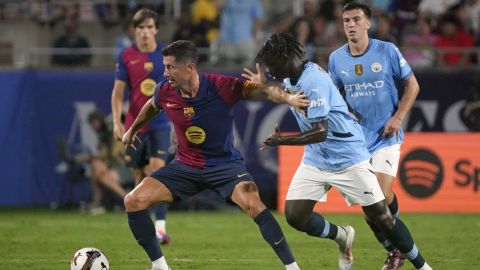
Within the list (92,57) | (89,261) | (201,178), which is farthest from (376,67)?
(92,57)

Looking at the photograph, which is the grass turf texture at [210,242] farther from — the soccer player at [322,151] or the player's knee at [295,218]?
the soccer player at [322,151]

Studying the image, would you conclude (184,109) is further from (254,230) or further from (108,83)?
(108,83)

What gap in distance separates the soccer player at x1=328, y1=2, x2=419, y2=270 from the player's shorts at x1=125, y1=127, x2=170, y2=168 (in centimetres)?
350

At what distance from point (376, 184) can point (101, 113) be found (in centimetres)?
994

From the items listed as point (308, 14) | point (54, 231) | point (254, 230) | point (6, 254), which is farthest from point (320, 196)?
point (308, 14)

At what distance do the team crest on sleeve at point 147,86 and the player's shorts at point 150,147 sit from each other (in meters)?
0.50

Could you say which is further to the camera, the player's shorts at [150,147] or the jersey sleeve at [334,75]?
the player's shorts at [150,147]

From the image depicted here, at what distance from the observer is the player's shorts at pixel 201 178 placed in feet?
29.8

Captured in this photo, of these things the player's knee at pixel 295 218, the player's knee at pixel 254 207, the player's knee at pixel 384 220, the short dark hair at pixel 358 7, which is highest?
the short dark hair at pixel 358 7

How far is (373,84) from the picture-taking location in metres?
9.82

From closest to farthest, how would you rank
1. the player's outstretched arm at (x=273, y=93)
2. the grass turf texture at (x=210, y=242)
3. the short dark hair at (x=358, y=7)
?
the player's outstretched arm at (x=273, y=93) < the short dark hair at (x=358, y=7) < the grass turf texture at (x=210, y=242)

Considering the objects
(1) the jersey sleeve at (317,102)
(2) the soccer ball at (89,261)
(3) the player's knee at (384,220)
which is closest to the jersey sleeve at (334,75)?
(1) the jersey sleeve at (317,102)

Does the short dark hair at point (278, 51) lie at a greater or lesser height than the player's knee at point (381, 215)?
greater

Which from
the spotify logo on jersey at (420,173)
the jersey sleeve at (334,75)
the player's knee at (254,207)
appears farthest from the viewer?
the spotify logo on jersey at (420,173)
